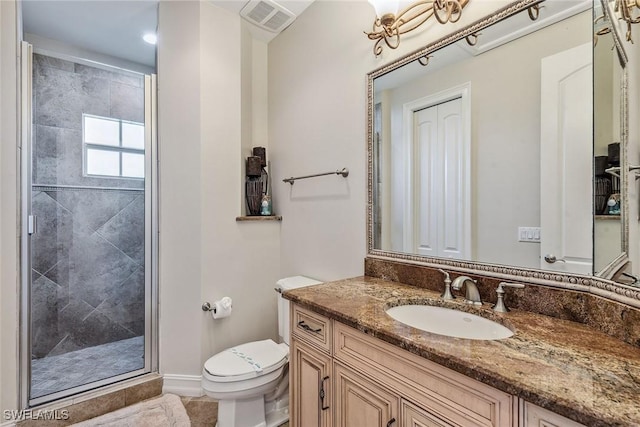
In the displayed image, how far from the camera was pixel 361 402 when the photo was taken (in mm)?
995

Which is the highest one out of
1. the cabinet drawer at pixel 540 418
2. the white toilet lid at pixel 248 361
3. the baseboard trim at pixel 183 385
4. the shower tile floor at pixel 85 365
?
the cabinet drawer at pixel 540 418

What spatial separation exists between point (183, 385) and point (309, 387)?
4.07ft

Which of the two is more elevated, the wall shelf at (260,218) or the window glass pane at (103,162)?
the window glass pane at (103,162)

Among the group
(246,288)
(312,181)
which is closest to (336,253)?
(312,181)

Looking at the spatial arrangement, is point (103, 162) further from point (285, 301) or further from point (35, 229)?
point (285, 301)

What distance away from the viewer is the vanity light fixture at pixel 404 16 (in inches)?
49.7

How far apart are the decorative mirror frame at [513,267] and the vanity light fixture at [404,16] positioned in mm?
87

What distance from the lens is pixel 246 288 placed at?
85.7 inches

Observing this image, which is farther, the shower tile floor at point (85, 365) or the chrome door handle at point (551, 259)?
the shower tile floor at point (85, 365)

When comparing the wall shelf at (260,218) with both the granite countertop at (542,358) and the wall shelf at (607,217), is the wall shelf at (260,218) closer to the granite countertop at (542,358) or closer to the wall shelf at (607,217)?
the granite countertop at (542,358)

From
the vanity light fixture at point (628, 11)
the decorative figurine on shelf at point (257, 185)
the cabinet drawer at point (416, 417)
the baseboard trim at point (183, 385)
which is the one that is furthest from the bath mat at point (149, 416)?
the vanity light fixture at point (628, 11)

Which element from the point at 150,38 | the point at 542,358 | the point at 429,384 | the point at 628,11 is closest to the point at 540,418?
the point at 542,358

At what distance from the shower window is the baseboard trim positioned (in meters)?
1.45

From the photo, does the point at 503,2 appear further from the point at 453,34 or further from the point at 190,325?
the point at 190,325
